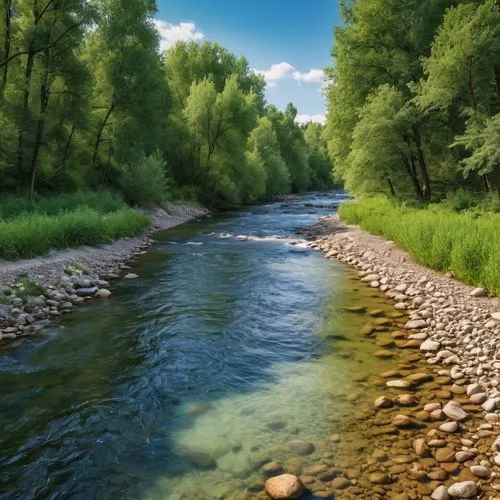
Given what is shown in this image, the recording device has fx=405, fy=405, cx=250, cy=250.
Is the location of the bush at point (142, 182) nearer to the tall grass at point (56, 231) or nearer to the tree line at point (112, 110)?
the tree line at point (112, 110)

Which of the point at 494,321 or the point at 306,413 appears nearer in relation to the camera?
the point at 306,413

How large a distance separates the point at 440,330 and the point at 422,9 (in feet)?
64.1

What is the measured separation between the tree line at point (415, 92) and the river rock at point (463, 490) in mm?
13118

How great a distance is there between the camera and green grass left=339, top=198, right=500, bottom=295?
9.51 metres

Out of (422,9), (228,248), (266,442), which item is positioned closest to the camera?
(266,442)

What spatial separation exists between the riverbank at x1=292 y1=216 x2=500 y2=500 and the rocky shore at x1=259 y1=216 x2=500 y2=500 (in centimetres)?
1

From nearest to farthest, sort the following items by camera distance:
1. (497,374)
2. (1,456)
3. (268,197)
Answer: (1,456)
(497,374)
(268,197)

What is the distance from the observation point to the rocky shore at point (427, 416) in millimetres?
4066

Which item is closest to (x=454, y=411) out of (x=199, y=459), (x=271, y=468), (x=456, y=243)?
(x=271, y=468)

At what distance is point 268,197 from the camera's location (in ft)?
176

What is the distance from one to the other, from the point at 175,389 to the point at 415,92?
19.8 meters

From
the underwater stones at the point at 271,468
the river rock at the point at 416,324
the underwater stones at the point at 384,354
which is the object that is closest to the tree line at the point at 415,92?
the river rock at the point at 416,324

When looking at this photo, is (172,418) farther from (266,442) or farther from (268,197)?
(268,197)

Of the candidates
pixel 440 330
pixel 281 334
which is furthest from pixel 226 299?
pixel 440 330
